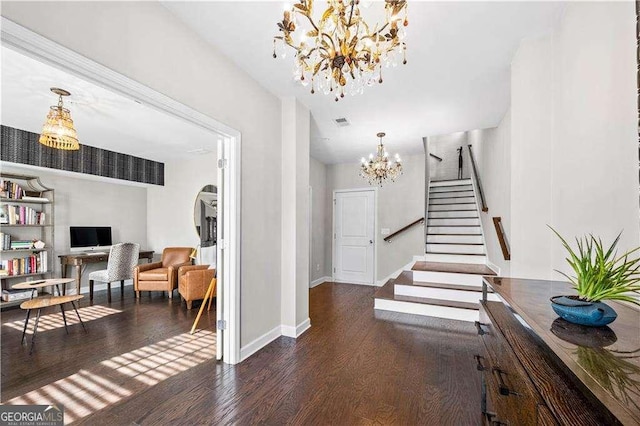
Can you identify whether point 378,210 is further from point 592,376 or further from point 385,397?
point 592,376

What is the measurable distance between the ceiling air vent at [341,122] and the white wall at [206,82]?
1.05 m

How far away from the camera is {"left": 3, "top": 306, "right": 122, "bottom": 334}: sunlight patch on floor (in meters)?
3.50

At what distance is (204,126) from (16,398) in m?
2.48

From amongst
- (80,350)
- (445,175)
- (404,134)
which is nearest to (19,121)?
(80,350)

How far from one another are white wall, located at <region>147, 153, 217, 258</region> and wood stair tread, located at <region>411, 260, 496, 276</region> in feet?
14.6

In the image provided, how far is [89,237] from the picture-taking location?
5.41 metres

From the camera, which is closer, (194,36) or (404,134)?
(194,36)

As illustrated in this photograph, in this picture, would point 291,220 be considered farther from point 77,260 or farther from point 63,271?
point 63,271

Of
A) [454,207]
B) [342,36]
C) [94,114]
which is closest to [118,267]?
[94,114]

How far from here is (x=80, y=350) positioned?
9.25ft

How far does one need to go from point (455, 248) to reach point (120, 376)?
5.24 meters

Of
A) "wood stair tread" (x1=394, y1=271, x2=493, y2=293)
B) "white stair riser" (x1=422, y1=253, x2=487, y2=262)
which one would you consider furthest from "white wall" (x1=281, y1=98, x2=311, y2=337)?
Answer: "white stair riser" (x1=422, y1=253, x2=487, y2=262)

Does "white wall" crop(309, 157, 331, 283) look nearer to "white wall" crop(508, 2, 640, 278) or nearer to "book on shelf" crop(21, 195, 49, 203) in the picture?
"white wall" crop(508, 2, 640, 278)

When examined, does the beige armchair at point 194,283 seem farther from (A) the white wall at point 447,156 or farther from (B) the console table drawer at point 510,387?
(A) the white wall at point 447,156
